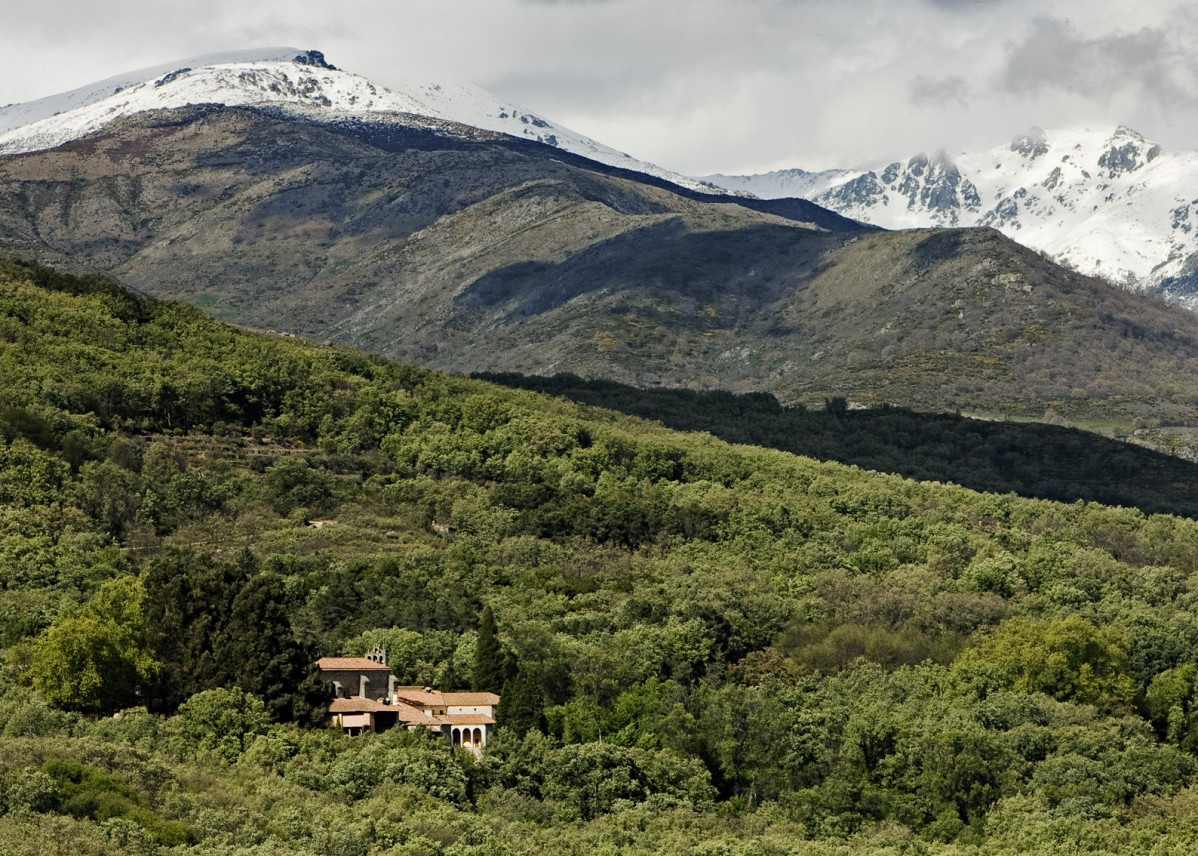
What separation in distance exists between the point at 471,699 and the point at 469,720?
158 cm

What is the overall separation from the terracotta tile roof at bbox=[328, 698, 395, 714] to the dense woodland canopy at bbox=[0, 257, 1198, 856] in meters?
1.41

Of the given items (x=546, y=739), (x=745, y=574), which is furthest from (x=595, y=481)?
(x=546, y=739)

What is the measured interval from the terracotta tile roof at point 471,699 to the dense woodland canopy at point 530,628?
1.25 meters

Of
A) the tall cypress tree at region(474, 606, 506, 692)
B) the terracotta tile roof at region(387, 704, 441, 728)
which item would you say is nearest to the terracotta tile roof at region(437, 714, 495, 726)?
the terracotta tile roof at region(387, 704, 441, 728)

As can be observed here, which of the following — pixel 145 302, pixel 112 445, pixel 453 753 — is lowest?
pixel 453 753

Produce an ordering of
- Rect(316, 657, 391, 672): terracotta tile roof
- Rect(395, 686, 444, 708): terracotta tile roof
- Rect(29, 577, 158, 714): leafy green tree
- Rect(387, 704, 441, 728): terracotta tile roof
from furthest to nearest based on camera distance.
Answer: Rect(316, 657, 391, 672): terracotta tile roof, Rect(395, 686, 444, 708): terracotta tile roof, Rect(387, 704, 441, 728): terracotta tile roof, Rect(29, 577, 158, 714): leafy green tree

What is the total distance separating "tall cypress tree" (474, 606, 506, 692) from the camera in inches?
2842

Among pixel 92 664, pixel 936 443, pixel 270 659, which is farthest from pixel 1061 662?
pixel 936 443

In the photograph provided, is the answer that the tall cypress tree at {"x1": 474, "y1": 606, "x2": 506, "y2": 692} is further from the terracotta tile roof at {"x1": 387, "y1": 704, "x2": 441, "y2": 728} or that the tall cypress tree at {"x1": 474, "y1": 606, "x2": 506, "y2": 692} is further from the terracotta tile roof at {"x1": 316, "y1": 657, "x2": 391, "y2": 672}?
the terracotta tile roof at {"x1": 387, "y1": 704, "x2": 441, "y2": 728}

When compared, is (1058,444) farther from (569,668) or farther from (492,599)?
(569,668)

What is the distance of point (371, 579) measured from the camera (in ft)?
291

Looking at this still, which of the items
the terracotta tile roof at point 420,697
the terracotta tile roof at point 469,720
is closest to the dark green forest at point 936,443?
the terracotta tile roof at point 420,697

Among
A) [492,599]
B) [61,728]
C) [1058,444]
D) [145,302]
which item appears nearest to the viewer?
[61,728]

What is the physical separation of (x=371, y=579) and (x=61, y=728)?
2922 cm
